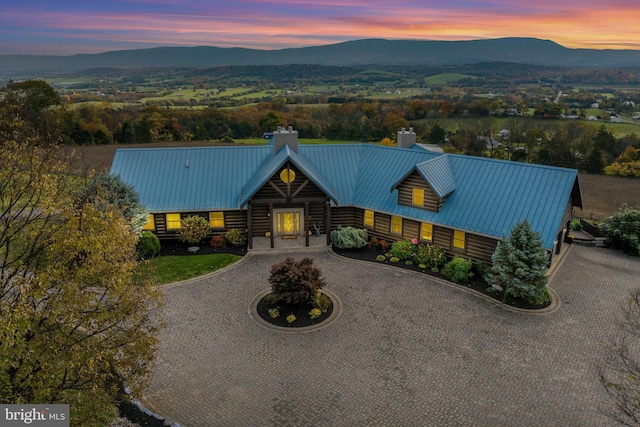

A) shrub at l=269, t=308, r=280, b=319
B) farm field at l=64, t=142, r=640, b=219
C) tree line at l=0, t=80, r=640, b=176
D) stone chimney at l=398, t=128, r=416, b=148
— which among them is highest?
stone chimney at l=398, t=128, r=416, b=148

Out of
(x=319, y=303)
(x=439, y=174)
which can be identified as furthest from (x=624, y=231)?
(x=319, y=303)

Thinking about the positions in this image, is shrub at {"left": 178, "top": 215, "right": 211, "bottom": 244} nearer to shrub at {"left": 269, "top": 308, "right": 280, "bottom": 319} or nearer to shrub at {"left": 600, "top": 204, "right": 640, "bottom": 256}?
shrub at {"left": 269, "top": 308, "right": 280, "bottom": 319}

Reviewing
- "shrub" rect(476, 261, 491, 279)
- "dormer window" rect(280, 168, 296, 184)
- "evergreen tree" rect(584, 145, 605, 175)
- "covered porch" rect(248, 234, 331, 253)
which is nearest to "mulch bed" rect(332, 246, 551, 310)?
"shrub" rect(476, 261, 491, 279)

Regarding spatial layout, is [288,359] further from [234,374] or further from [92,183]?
[92,183]

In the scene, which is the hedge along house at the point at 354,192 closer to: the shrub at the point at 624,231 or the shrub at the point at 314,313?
the shrub at the point at 624,231

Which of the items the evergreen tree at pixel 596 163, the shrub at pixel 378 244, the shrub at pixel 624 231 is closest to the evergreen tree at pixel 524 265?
the shrub at pixel 378 244

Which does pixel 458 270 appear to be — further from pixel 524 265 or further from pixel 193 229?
pixel 193 229

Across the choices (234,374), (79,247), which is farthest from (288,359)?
(79,247)
